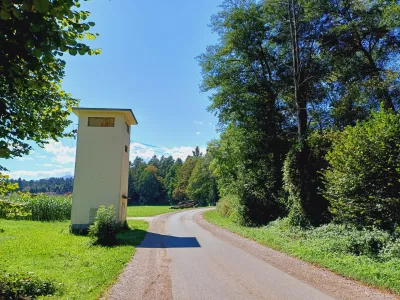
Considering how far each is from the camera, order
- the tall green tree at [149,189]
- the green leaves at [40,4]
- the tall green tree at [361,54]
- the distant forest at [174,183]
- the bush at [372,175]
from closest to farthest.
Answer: the green leaves at [40,4], the bush at [372,175], the tall green tree at [361,54], the distant forest at [174,183], the tall green tree at [149,189]

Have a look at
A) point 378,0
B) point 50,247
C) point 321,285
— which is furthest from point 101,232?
point 378,0

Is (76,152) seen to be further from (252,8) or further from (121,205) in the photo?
(252,8)

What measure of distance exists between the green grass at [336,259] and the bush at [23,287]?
289 inches

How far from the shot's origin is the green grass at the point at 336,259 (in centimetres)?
702

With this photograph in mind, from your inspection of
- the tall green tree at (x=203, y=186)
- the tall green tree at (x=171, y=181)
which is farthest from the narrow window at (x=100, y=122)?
the tall green tree at (x=171, y=181)

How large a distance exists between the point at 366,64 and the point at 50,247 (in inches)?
798

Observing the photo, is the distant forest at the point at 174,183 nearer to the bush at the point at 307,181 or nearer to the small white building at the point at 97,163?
the small white building at the point at 97,163

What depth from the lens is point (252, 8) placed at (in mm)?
20359

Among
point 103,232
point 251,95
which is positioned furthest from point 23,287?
point 251,95

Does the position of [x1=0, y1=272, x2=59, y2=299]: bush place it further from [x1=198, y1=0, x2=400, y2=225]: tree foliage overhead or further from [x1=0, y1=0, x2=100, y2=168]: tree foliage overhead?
[x1=198, y1=0, x2=400, y2=225]: tree foliage overhead

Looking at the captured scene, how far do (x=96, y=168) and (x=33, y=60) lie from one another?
50.4ft

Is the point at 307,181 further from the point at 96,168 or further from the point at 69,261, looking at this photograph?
the point at 96,168

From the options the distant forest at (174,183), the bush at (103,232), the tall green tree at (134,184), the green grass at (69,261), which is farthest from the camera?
the tall green tree at (134,184)

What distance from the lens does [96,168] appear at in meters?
17.7
